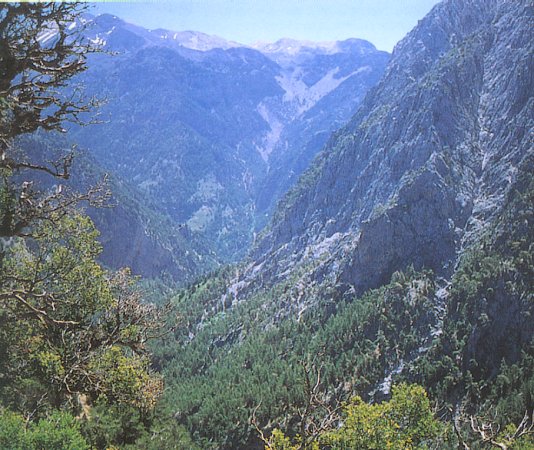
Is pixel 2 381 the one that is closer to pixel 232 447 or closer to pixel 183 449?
pixel 183 449

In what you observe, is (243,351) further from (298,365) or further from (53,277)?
(53,277)

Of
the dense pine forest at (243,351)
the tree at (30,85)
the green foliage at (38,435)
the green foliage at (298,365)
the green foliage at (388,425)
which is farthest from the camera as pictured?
the green foliage at (298,365)

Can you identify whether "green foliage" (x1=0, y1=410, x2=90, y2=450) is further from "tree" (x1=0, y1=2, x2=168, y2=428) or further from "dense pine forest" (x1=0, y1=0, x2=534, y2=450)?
"tree" (x1=0, y1=2, x2=168, y2=428)

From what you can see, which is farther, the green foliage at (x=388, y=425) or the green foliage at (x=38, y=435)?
the green foliage at (x=388, y=425)

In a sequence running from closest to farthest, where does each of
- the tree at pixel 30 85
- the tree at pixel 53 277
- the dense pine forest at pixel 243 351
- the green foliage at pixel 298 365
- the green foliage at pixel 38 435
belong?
the green foliage at pixel 38 435, the tree at pixel 30 85, the tree at pixel 53 277, the dense pine forest at pixel 243 351, the green foliage at pixel 298 365

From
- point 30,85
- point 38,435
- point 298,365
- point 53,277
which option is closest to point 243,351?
point 298,365

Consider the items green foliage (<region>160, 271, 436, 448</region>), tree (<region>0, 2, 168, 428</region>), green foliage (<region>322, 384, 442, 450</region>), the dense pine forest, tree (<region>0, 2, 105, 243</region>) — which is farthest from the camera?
green foliage (<region>160, 271, 436, 448</region>)

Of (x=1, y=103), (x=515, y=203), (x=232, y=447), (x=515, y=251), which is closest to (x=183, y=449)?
(x=1, y=103)

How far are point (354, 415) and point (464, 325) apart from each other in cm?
13591

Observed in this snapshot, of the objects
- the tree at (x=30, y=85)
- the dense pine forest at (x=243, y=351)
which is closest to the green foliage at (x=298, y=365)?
the dense pine forest at (x=243, y=351)

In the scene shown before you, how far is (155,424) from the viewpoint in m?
35.0

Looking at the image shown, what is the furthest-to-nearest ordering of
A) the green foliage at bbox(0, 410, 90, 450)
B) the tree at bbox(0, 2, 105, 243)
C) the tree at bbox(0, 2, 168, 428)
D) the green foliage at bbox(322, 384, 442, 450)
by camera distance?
1. the green foliage at bbox(322, 384, 442, 450)
2. the tree at bbox(0, 2, 168, 428)
3. the tree at bbox(0, 2, 105, 243)
4. the green foliage at bbox(0, 410, 90, 450)

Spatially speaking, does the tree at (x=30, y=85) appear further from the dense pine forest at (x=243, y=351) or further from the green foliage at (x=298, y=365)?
the green foliage at (x=298, y=365)

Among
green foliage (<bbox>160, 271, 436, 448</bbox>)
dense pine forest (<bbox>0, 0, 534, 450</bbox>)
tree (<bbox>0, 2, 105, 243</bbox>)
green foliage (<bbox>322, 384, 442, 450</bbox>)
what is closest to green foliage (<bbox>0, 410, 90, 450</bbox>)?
dense pine forest (<bbox>0, 0, 534, 450</bbox>)
